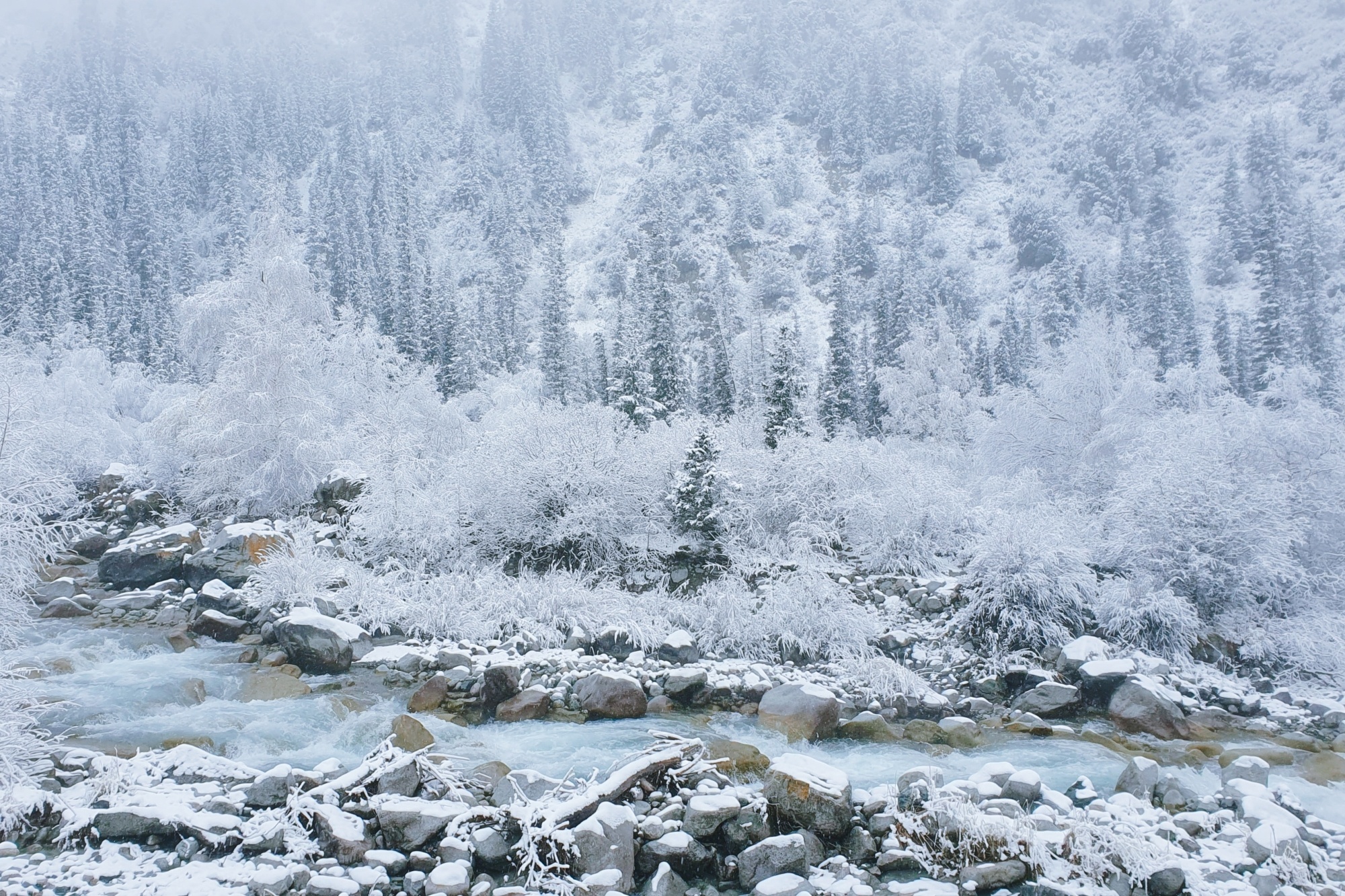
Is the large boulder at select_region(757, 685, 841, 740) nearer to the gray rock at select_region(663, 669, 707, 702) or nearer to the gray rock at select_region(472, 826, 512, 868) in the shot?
the gray rock at select_region(663, 669, 707, 702)

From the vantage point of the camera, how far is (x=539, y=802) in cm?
655

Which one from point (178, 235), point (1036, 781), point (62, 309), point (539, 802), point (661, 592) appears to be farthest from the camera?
point (178, 235)

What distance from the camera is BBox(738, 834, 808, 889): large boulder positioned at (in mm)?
6035

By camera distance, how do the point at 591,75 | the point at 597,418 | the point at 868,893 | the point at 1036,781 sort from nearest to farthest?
the point at 868,893
the point at 1036,781
the point at 597,418
the point at 591,75

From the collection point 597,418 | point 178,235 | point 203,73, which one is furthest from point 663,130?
point 597,418

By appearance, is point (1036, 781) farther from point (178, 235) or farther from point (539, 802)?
point (178, 235)

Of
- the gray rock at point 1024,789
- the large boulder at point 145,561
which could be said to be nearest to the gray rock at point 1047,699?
the gray rock at point 1024,789

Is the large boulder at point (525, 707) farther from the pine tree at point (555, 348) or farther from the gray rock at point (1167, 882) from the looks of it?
the pine tree at point (555, 348)

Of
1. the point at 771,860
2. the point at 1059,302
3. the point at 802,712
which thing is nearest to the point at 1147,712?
the point at 802,712

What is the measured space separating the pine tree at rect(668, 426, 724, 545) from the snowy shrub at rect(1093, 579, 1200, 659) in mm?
8574

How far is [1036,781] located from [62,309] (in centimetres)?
6851

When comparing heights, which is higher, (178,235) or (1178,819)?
(178,235)

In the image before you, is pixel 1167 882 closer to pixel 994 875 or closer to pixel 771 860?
pixel 994 875

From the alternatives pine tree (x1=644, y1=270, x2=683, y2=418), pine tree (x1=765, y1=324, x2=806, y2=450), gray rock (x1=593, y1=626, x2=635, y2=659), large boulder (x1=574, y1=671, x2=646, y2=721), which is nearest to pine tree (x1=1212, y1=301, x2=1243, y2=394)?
pine tree (x1=765, y1=324, x2=806, y2=450)
